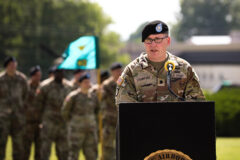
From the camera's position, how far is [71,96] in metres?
11.0

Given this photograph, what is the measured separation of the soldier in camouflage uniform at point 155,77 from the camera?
16.6ft

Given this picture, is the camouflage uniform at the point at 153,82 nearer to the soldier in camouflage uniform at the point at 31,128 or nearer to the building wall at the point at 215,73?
the soldier in camouflage uniform at the point at 31,128

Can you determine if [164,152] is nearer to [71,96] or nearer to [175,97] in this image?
[175,97]

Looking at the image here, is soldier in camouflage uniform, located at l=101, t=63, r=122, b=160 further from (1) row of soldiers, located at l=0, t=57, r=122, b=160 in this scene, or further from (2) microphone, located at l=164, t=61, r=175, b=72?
(2) microphone, located at l=164, t=61, r=175, b=72

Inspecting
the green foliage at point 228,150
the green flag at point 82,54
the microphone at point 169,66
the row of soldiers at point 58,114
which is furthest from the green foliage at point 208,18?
the microphone at point 169,66

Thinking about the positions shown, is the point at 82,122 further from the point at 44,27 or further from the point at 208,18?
the point at 208,18

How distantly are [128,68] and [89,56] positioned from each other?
6.38 meters

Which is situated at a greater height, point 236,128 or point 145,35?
point 145,35

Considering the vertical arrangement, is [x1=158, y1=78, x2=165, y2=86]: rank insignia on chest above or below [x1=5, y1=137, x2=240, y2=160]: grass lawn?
above

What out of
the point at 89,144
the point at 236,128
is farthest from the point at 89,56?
the point at 236,128

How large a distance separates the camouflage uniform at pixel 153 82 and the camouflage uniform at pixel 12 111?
7.01 m

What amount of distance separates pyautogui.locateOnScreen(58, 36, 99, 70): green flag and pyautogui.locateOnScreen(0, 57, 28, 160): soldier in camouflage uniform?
108 cm

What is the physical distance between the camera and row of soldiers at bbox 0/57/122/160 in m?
10.9

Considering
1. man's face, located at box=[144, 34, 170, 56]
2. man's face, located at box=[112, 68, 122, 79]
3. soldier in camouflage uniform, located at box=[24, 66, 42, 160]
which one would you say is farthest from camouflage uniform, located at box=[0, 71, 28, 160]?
man's face, located at box=[144, 34, 170, 56]
